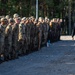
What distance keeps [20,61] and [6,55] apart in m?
0.72

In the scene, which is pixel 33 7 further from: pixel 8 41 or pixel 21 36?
pixel 8 41

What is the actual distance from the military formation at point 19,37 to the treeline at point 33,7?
748 inches

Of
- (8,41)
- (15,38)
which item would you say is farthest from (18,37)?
(8,41)

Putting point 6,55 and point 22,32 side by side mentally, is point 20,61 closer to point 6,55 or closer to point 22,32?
point 6,55

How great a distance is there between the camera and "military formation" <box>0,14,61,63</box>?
2242 cm

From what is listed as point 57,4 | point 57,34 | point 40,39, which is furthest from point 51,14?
point 40,39

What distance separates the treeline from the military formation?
19.0m

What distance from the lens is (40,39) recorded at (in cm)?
3080

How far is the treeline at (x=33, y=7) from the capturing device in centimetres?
5205

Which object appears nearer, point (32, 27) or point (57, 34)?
point (32, 27)

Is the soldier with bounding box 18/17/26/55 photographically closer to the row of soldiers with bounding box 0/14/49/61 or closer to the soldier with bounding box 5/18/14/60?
the row of soldiers with bounding box 0/14/49/61

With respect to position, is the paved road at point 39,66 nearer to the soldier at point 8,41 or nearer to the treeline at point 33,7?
the soldier at point 8,41

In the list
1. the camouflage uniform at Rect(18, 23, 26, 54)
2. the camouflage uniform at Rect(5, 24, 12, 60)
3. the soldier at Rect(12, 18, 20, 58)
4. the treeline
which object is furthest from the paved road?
the treeline

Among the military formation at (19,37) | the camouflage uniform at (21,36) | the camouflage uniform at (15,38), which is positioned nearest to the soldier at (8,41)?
the military formation at (19,37)
